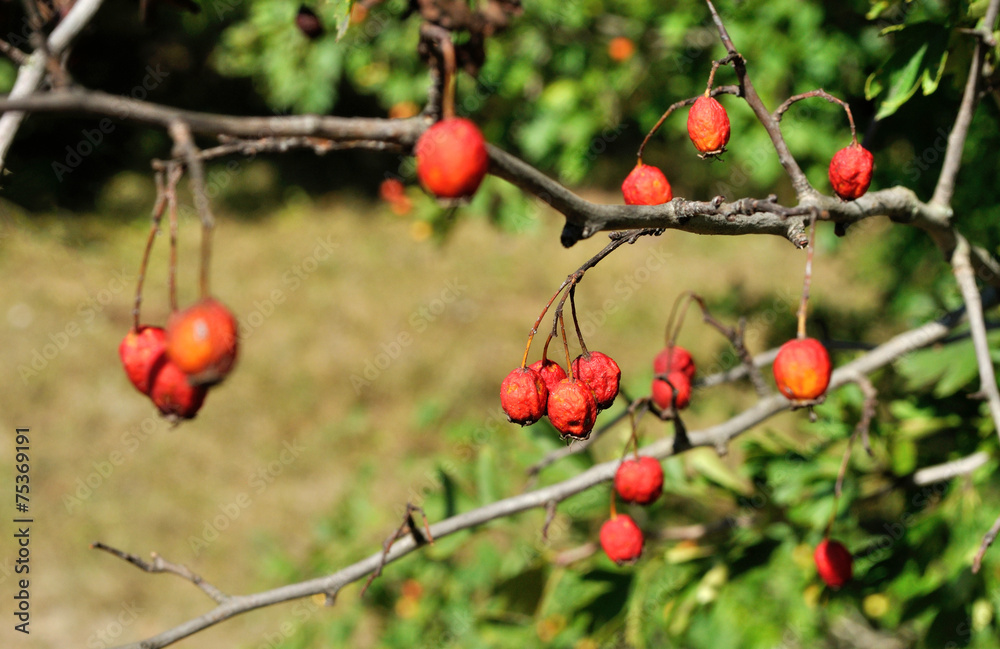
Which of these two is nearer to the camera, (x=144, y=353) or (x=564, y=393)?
(x=144, y=353)

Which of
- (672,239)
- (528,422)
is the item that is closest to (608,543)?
(528,422)

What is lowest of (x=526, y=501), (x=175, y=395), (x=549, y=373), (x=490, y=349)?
(x=490, y=349)

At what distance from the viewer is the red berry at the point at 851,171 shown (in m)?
1.41

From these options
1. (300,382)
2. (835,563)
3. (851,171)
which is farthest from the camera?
(300,382)

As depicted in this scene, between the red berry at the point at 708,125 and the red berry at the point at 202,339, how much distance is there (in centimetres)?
98

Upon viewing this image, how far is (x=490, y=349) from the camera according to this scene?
23.0 ft

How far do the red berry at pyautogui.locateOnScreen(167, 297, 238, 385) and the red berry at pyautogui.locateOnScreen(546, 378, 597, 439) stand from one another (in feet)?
2.01

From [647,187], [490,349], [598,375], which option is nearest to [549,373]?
[598,375]

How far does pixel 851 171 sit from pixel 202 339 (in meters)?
1.18

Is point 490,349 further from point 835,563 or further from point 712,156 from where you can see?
point 712,156

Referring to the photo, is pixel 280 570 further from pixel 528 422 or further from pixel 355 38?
pixel 355 38

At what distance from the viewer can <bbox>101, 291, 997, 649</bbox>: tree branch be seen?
1.51 m

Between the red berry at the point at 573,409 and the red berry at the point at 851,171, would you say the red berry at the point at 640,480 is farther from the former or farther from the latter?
the red berry at the point at 851,171

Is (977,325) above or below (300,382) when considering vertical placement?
above
